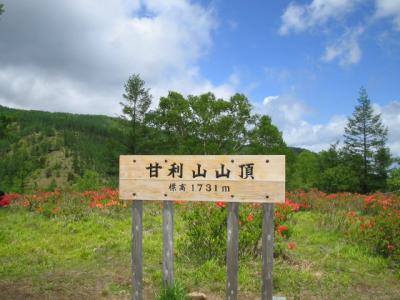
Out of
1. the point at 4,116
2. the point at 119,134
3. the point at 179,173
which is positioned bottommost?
the point at 179,173

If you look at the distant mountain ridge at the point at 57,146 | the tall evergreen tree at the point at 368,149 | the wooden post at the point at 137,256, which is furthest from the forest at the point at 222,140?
the distant mountain ridge at the point at 57,146

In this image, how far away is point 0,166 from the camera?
62.4 m

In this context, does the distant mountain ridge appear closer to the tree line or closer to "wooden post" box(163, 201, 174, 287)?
the tree line

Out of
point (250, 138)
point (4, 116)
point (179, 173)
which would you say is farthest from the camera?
point (250, 138)

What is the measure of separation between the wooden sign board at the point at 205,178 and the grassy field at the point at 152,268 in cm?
194

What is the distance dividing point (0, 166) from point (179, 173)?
6524 centimetres

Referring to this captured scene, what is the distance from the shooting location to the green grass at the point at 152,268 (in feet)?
20.0

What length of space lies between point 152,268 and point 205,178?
9.67ft

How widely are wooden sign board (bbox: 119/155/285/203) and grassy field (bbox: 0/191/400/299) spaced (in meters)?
1.94

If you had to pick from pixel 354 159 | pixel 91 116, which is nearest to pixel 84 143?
pixel 91 116

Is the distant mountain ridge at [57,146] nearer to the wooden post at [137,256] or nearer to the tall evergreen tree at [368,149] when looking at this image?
the tall evergreen tree at [368,149]

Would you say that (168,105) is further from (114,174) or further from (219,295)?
(219,295)

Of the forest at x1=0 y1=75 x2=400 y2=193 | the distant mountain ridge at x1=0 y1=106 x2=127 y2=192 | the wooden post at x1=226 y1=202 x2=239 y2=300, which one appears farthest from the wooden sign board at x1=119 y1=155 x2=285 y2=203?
the distant mountain ridge at x1=0 y1=106 x2=127 y2=192

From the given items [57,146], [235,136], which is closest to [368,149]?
[235,136]
